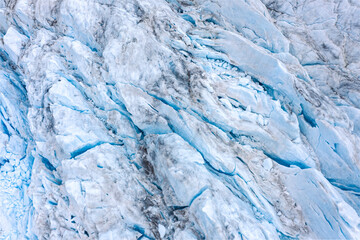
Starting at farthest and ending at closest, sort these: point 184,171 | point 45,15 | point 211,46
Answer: point 45,15 → point 211,46 → point 184,171

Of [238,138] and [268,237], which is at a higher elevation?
[238,138]

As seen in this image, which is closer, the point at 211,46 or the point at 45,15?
the point at 211,46

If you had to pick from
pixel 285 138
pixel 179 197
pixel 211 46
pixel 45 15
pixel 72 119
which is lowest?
pixel 72 119

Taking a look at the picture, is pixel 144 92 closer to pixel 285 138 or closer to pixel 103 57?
pixel 103 57

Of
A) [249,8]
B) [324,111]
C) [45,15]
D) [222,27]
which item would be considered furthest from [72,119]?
A: [324,111]

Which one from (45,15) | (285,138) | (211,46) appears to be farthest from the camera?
(45,15)

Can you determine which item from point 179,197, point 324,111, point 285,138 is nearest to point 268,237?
point 179,197

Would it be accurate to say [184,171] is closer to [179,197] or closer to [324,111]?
[179,197]
